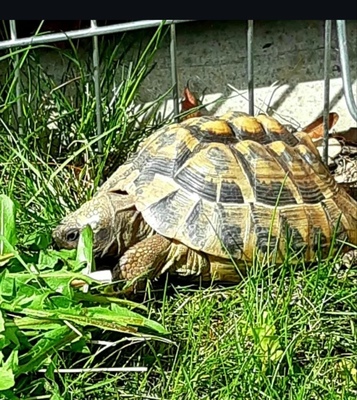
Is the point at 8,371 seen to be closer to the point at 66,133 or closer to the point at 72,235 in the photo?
the point at 72,235

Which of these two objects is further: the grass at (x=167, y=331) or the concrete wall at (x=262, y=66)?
the concrete wall at (x=262, y=66)

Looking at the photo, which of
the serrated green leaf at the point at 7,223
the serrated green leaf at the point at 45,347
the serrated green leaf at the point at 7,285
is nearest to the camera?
the serrated green leaf at the point at 45,347

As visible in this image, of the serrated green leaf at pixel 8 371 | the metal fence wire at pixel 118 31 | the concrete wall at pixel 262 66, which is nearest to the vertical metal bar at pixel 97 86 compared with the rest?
the metal fence wire at pixel 118 31

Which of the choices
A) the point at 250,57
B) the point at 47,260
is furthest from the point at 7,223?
the point at 250,57

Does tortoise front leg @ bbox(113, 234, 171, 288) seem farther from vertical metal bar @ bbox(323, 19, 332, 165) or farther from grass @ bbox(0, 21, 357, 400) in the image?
vertical metal bar @ bbox(323, 19, 332, 165)

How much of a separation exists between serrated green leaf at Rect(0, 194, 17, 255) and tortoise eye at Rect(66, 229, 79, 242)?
194 mm

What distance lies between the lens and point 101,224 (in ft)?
6.92

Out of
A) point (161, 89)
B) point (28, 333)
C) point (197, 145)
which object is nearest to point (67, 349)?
point (28, 333)

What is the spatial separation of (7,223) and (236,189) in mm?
602

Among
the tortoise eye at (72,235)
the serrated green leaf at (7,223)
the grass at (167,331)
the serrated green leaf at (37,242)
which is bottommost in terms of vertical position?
the grass at (167,331)

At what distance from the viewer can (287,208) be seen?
2176 millimetres

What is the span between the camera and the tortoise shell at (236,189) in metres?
2.10

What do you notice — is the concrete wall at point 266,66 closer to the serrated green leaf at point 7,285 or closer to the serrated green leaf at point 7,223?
the serrated green leaf at point 7,223

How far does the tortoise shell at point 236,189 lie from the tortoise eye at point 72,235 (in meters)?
0.19
